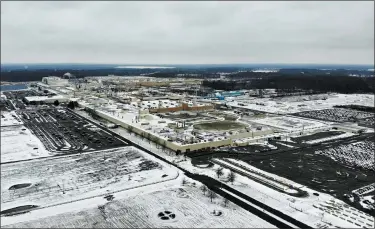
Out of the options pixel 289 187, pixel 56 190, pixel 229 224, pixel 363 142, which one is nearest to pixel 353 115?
pixel 363 142

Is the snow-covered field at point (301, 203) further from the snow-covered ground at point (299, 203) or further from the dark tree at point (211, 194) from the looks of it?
the dark tree at point (211, 194)

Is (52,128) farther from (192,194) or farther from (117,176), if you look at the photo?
(192,194)

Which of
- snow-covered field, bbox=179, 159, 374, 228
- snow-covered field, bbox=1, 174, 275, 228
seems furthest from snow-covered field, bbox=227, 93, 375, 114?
snow-covered field, bbox=1, 174, 275, 228

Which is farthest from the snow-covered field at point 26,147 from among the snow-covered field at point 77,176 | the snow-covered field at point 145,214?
the snow-covered field at point 145,214

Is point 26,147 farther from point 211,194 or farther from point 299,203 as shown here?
point 299,203

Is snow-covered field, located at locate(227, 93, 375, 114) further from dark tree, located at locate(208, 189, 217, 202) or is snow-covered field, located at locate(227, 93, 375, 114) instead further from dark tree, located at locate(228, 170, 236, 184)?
dark tree, located at locate(208, 189, 217, 202)
